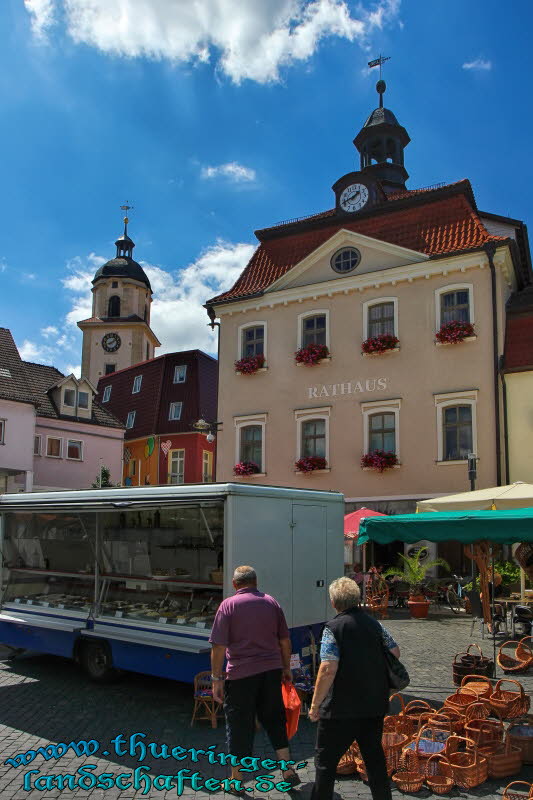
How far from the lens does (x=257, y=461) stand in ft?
80.2

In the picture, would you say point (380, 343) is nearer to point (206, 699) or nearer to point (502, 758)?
point (206, 699)

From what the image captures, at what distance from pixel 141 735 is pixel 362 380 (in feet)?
53.4

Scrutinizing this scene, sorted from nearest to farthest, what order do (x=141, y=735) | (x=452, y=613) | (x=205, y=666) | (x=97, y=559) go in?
1. (x=141, y=735)
2. (x=205, y=666)
3. (x=97, y=559)
4. (x=452, y=613)

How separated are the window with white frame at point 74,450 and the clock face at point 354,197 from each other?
19.7 metres

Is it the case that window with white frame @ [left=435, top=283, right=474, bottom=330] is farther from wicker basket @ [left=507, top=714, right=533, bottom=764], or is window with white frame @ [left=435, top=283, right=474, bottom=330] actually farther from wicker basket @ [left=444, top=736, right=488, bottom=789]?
wicker basket @ [left=444, top=736, right=488, bottom=789]

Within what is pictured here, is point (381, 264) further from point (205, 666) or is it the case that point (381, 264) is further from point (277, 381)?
point (205, 666)

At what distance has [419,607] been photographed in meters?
17.2

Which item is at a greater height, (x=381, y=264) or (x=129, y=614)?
(x=381, y=264)

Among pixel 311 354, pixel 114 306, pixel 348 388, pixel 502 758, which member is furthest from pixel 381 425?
pixel 114 306

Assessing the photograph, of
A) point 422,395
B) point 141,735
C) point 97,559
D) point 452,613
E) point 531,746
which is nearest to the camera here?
point 531,746

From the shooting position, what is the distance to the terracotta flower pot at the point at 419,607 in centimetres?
1719

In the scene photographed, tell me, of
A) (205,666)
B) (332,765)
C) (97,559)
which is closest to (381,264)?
(97,559)

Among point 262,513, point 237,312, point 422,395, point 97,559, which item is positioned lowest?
point 97,559

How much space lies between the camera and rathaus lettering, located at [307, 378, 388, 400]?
22.4 meters
